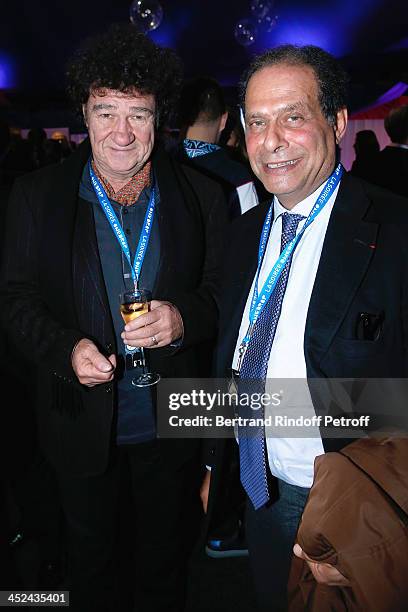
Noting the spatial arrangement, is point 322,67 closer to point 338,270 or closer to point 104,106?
point 338,270

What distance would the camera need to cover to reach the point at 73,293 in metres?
1.75

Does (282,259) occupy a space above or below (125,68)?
below

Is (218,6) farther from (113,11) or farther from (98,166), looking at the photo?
(98,166)

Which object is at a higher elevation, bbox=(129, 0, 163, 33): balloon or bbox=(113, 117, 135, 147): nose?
bbox=(129, 0, 163, 33): balloon

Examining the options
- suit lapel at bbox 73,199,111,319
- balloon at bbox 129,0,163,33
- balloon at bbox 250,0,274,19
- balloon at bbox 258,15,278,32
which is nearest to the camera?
suit lapel at bbox 73,199,111,319

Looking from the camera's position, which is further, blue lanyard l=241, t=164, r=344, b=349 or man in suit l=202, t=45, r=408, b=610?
blue lanyard l=241, t=164, r=344, b=349

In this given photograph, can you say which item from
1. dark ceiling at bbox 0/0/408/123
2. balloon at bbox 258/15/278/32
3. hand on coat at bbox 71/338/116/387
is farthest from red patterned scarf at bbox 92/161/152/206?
balloon at bbox 258/15/278/32

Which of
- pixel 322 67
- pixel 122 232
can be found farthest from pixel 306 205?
pixel 122 232

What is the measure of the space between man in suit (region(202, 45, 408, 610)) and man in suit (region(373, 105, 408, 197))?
239 centimetres

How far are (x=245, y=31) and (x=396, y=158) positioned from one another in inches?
325

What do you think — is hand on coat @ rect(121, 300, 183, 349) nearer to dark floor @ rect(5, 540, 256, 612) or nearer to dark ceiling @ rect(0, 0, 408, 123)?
dark floor @ rect(5, 540, 256, 612)

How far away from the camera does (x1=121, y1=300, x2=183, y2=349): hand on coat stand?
62.5 inches

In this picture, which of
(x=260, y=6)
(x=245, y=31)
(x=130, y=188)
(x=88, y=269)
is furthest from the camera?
(x=245, y=31)

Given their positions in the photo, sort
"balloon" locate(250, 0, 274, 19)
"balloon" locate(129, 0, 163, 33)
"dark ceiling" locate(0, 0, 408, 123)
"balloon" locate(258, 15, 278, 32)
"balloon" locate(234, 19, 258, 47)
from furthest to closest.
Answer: "balloon" locate(258, 15, 278, 32)
"dark ceiling" locate(0, 0, 408, 123)
"balloon" locate(234, 19, 258, 47)
"balloon" locate(250, 0, 274, 19)
"balloon" locate(129, 0, 163, 33)
